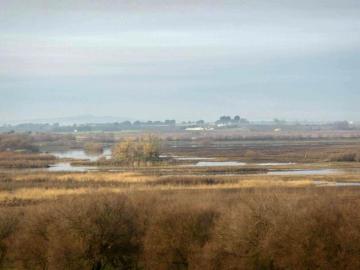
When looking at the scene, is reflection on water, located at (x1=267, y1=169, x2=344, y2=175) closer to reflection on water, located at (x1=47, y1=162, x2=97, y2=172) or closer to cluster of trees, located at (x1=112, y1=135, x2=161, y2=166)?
reflection on water, located at (x1=47, y1=162, x2=97, y2=172)

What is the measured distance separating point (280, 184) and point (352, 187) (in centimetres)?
526

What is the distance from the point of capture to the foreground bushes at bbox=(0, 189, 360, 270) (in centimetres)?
2400

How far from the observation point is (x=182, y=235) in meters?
26.5

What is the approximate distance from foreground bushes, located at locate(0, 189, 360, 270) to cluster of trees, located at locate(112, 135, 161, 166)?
51.7 meters

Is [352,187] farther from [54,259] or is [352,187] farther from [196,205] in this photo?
[54,259]

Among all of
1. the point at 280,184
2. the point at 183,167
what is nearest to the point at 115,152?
the point at 183,167

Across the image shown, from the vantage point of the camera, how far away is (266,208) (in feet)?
83.1

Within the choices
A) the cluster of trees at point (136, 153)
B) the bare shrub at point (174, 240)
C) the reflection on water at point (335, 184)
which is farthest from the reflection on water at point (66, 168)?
the bare shrub at point (174, 240)

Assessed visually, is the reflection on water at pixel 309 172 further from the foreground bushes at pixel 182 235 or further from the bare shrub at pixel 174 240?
the bare shrub at pixel 174 240

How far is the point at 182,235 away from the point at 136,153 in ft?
185

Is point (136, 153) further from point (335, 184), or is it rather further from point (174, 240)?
point (174, 240)

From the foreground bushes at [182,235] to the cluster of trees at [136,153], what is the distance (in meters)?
51.7

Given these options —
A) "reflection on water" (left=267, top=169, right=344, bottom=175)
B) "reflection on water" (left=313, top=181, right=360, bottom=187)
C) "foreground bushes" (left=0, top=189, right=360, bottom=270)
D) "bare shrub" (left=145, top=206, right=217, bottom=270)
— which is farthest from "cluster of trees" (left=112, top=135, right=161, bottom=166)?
"bare shrub" (left=145, top=206, right=217, bottom=270)

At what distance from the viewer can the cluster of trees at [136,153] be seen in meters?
81.1
